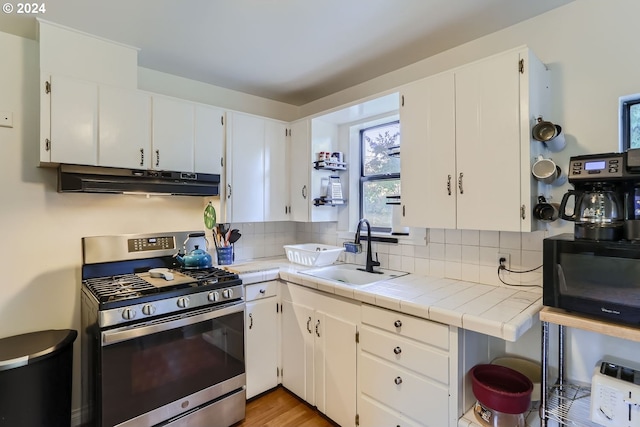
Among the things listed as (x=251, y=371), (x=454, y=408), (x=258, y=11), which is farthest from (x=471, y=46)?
(x=251, y=371)

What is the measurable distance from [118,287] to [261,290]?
91 centimetres

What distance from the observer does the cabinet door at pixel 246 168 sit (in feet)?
8.41

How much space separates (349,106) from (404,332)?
1.66m

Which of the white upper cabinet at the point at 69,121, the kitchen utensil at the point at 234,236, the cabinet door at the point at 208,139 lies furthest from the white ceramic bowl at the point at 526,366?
the white upper cabinet at the point at 69,121

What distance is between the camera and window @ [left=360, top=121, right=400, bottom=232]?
262cm

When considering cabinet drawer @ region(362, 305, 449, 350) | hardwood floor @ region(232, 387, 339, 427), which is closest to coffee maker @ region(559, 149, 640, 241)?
cabinet drawer @ region(362, 305, 449, 350)

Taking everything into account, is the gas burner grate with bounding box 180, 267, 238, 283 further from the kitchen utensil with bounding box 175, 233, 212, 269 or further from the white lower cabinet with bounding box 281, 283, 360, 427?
the white lower cabinet with bounding box 281, 283, 360, 427

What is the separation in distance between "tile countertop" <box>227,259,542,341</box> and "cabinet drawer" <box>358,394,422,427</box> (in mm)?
566

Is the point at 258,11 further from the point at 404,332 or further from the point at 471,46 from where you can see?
the point at 404,332

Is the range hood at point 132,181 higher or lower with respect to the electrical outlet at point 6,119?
lower

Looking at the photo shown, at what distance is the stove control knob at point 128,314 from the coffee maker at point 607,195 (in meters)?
2.08

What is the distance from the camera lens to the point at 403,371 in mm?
1641

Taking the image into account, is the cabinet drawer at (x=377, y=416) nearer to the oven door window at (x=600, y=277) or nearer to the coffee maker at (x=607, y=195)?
the oven door window at (x=600, y=277)

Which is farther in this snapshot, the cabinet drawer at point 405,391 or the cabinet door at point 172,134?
the cabinet door at point 172,134
